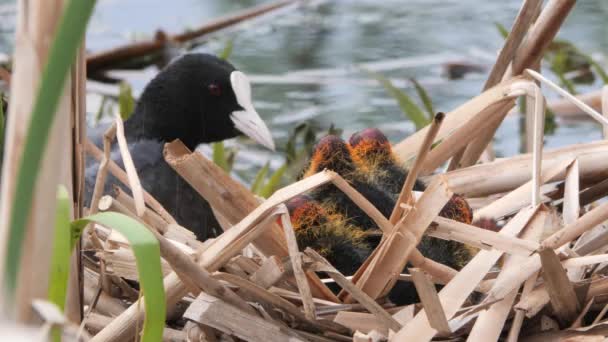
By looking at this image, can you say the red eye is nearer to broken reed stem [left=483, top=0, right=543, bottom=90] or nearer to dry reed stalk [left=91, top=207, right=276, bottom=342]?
broken reed stem [left=483, top=0, right=543, bottom=90]

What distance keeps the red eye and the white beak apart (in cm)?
6

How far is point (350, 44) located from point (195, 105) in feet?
7.39

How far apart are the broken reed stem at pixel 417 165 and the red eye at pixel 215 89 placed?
1.33 metres

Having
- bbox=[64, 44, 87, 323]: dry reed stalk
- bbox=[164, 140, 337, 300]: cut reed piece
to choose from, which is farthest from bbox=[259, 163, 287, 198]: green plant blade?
bbox=[64, 44, 87, 323]: dry reed stalk

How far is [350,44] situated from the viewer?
205 inches

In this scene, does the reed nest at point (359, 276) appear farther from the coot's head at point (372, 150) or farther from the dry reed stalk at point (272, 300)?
the coot's head at point (372, 150)

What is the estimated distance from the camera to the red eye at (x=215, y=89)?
298 cm

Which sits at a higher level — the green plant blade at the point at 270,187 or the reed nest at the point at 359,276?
the reed nest at the point at 359,276

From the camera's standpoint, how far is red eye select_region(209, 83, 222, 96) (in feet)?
9.77

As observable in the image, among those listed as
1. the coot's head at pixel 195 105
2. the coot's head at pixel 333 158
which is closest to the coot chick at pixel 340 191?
the coot's head at pixel 333 158

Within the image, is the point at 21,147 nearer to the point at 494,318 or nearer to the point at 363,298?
the point at 363,298

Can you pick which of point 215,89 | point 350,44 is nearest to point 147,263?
point 215,89

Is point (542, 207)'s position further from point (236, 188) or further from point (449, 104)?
point (449, 104)

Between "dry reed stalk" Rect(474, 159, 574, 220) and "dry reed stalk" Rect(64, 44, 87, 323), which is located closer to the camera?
"dry reed stalk" Rect(64, 44, 87, 323)
